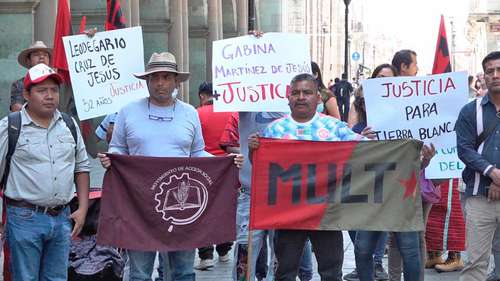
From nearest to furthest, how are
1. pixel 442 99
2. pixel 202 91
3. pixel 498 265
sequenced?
1. pixel 498 265
2. pixel 442 99
3. pixel 202 91

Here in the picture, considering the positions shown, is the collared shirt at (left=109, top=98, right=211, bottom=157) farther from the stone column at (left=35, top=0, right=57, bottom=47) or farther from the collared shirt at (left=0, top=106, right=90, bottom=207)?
the stone column at (left=35, top=0, right=57, bottom=47)

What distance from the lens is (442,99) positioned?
28.5 ft

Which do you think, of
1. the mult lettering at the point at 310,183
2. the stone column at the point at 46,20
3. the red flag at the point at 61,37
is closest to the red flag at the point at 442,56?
the mult lettering at the point at 310,183

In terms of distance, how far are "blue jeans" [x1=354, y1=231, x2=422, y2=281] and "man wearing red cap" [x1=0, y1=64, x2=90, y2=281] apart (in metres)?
2.60

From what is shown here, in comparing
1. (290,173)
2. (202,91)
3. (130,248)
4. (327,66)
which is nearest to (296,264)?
(290,173)

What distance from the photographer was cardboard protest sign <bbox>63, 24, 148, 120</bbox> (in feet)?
31.7

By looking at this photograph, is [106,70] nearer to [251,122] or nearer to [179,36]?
[251,122]

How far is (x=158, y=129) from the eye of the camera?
24.4 ft

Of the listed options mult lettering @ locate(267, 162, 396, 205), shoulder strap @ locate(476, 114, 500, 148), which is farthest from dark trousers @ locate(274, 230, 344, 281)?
shoulder strap @ locate(476, 114, 500, 148)

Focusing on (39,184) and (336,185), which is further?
(336,185)

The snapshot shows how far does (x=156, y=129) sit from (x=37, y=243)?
1310 mm

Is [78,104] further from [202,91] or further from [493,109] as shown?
[493,109]

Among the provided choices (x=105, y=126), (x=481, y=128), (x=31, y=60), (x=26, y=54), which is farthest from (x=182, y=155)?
(x=26, y=54)

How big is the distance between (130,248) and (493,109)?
2803mm
